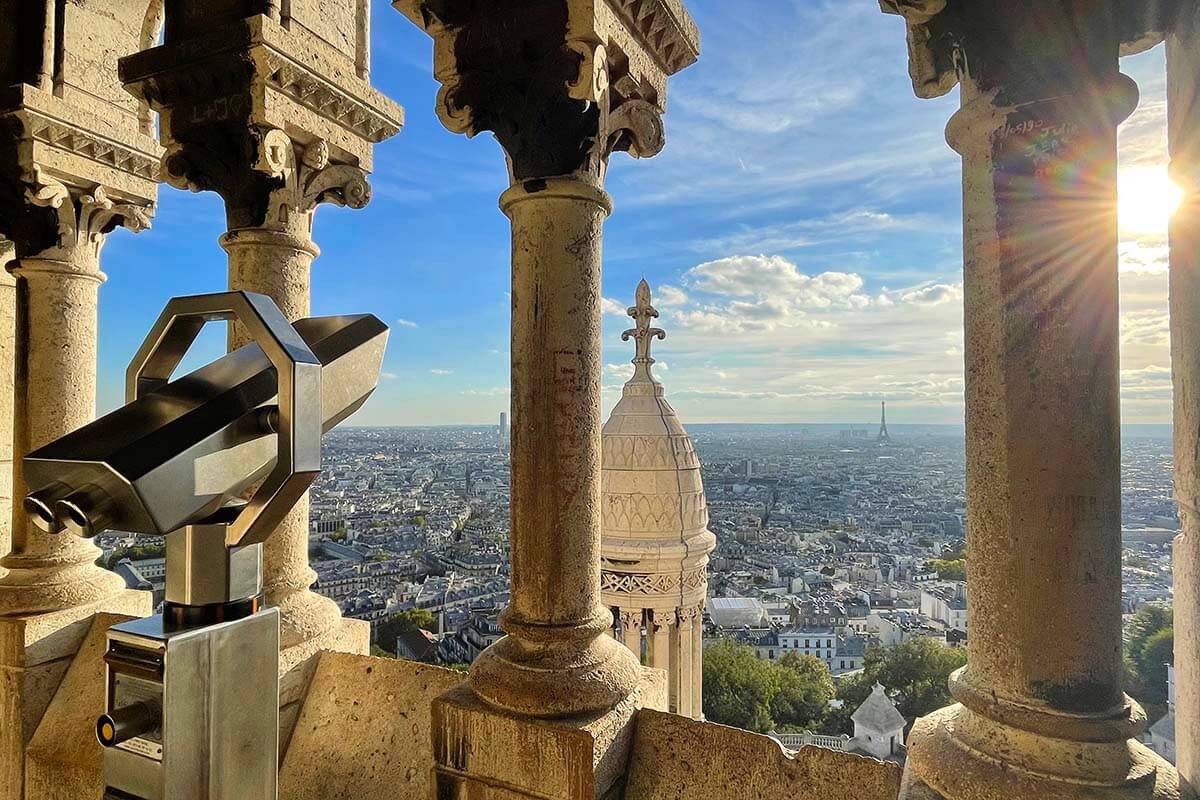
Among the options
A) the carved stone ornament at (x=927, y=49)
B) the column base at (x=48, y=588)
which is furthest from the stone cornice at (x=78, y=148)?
the carved stone ornament at (x=927, y=49)

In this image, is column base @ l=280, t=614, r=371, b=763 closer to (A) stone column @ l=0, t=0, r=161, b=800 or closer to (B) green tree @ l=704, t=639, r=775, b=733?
(A) stone column @ l=0, t=0, r=161, b=800

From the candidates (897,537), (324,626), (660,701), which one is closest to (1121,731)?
(660,701)

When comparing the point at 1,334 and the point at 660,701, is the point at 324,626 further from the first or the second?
the point at 1,334

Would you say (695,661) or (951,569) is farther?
(951,569)

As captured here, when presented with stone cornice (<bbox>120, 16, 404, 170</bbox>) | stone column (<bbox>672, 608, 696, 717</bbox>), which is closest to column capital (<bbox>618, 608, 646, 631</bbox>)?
stone column (<bbox>672, 608, 696, 717</bbox>)

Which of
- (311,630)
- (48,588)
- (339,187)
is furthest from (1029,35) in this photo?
(48,588)

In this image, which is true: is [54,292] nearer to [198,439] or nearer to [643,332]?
[198,439]
